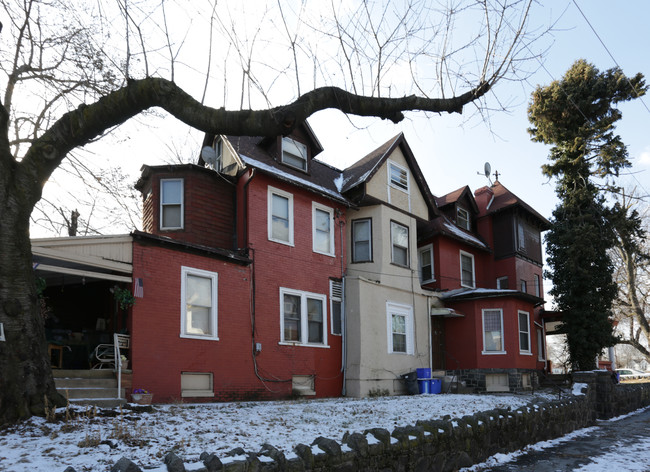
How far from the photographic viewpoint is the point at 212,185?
16266 millimetres

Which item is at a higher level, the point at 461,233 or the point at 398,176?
the point at 398,176

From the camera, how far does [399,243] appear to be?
1981cm

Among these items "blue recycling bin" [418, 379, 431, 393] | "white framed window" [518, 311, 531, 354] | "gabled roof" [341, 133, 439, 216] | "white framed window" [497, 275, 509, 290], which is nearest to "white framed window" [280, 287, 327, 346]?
"blue recycling bin" [418, 379, 431, 393]

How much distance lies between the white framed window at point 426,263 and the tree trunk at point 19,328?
683 inches

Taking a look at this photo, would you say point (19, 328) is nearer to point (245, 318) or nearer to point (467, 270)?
point (245, 318)

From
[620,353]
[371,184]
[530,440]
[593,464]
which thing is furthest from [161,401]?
[620,353]

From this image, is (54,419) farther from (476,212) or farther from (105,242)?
(476,212)

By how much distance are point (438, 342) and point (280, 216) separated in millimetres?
8873

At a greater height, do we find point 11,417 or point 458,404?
point 11,417

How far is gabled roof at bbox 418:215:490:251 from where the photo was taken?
22031mm

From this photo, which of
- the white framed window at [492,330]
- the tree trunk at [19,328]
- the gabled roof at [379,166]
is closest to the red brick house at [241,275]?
the gabled roof at [379,166]

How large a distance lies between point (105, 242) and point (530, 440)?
30.4 feet

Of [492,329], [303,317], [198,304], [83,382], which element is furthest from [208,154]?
[492,329]

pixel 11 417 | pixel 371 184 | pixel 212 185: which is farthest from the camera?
pixel 371 184
